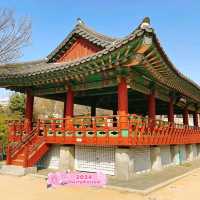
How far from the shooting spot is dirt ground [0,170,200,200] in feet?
28.3

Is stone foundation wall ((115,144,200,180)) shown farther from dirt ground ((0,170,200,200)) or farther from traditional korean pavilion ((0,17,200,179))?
dirt ground ((0,170,200,200))

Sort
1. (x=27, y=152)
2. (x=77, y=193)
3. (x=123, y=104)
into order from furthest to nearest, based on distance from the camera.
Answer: (x=27, y=152), (x=123, y=104), (x=77, y=193)

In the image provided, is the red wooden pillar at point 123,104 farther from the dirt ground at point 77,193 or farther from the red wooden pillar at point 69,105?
the red wooden pillar at point 69,105

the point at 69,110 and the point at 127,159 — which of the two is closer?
the point at 127,159

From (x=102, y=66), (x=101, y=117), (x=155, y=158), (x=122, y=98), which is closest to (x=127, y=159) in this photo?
(x=101, y=117)

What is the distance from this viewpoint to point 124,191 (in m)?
9.46

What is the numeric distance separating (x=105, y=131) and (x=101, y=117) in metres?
0.68

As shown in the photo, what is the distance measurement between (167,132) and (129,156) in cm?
448

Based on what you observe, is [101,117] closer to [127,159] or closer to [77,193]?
[127,159]

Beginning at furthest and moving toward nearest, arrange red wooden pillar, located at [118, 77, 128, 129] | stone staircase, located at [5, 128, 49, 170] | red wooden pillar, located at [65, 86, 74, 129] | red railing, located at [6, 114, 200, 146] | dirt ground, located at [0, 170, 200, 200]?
red wooden pillar, located at [65, 86, 74, 129]
stone staircase, located at [5, 128, 49, 170]
red wooden pillar, located at [118, 77, 128, 129]
red railing, located at [6, 114, 200, 146]
dirt ground, located at [0, 170, 200, 200]

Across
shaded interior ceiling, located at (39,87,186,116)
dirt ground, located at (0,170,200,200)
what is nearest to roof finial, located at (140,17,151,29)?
dirt ground, located at (0,170,200,200)

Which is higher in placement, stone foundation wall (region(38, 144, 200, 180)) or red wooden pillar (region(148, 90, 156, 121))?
red wooden pillar (region(148, 90, 156, 121))

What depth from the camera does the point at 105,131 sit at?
463 inches

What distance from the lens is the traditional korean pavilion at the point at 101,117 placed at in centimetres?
1105
